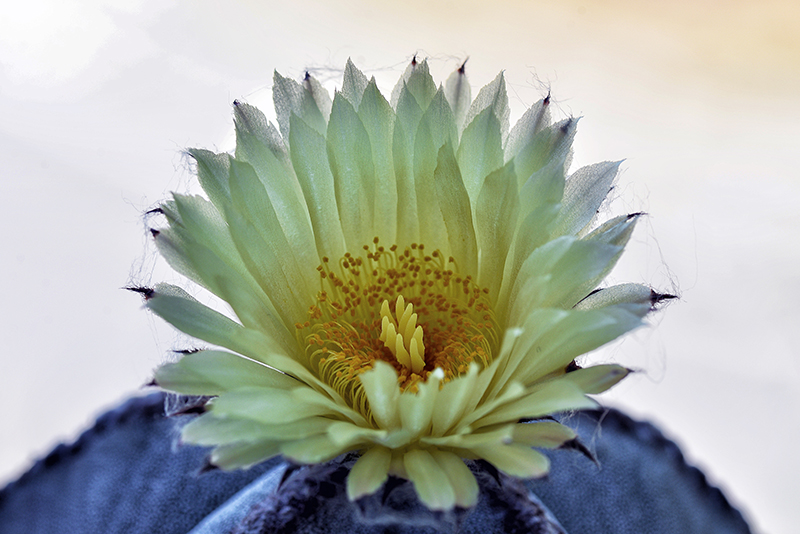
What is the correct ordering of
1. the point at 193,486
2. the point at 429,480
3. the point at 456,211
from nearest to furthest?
the point at 429,480
the point at 456,211
the point at 193,486

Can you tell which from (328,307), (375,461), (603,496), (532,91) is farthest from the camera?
(532,91)

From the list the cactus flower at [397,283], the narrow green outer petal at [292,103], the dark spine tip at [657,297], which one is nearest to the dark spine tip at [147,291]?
the cactus flower at [397,283]

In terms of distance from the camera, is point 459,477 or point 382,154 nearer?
point 459,477

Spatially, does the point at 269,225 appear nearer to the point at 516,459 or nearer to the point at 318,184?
the point at 318,184

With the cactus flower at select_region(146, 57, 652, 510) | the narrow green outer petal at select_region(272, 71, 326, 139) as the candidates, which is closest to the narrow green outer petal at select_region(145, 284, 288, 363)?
the cactus flower at select_region(146, 57, 652, 510)

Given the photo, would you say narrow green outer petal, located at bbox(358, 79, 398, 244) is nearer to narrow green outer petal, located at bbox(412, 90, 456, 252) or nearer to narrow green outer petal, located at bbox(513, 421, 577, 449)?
narrow green outer petal, located at bbox(412, 90, 456, 252)

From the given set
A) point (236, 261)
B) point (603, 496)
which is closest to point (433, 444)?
point (236, 261)

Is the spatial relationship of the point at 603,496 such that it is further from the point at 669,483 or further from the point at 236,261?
the point at 236,261

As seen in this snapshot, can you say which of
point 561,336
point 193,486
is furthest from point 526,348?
point 193,486
